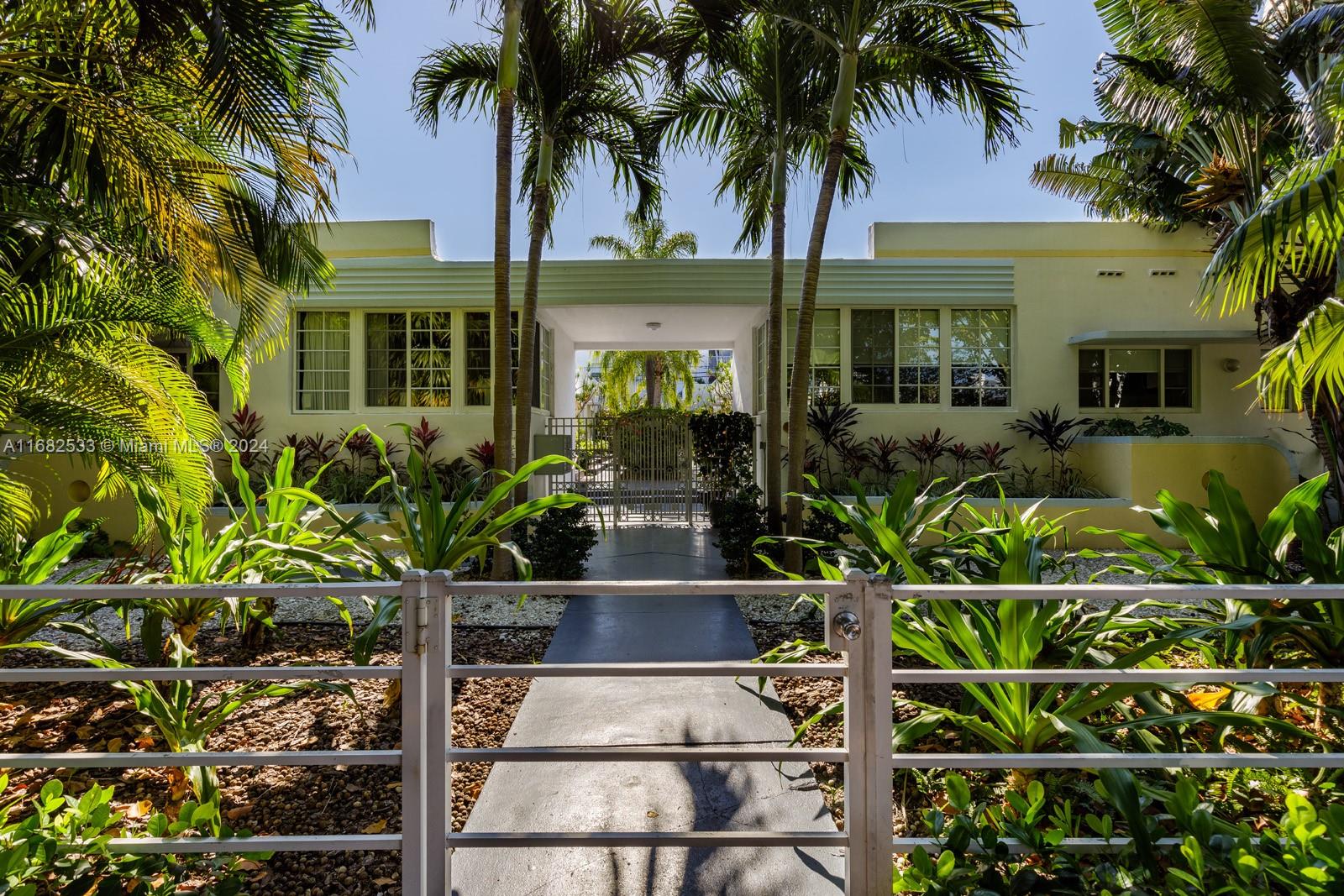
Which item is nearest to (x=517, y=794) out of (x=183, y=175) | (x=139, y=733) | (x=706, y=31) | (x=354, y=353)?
(x=139, y=733)

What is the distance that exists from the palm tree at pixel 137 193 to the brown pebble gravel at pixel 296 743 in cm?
126

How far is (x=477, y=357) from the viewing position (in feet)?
36.4

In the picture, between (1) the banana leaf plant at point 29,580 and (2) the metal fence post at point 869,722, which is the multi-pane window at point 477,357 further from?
(2) the metal fence post at point 869,722

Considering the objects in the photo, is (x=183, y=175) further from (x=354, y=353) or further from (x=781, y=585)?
(x=354, y=353)

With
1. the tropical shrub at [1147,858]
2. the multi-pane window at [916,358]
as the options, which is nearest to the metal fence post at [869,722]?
the tropical shrub at [1147,858]

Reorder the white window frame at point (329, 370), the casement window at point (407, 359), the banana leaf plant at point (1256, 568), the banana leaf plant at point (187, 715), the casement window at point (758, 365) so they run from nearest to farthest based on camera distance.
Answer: the banana leaf plant at point (187, 715)
the banana leaf plant at point (1256, 568)
the white window frame at point (329, 370)
the casement window at point (407, 359)
the casement window at point (758, 365)

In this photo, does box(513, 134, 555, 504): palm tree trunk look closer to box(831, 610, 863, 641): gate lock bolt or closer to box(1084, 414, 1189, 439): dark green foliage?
box(831, 610, 863, 641): gate lock bolt

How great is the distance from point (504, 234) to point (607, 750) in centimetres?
583

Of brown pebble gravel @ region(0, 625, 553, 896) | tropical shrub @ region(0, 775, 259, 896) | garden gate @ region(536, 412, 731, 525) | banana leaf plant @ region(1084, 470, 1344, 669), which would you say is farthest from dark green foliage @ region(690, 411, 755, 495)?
tropical shrub @ region(0, 775, 259, 896)

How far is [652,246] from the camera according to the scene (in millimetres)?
22422

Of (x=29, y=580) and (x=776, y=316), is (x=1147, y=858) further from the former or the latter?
(x=776, y=316)

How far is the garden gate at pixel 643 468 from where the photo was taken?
10.9 m

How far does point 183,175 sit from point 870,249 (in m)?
10.4

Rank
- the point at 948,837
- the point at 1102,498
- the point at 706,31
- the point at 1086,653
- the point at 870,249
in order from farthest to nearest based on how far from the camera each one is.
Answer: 1. the point at 870,249
2. the point at 1102,498
3. the point at 706,31
4. the point at 1086,653
5. the point at 948,837
